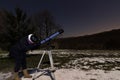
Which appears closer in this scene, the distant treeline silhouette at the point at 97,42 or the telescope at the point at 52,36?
the telescope at the point at 52,36

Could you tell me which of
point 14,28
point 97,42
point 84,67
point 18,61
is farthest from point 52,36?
point 97,42

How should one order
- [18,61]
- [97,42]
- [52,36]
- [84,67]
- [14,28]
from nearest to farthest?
[52,36] → [18,61] → [84,67] → [14,28] → [97,42]

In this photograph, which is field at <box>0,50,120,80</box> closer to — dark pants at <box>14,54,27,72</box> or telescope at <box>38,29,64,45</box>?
dark pants at <box>14,54,27,72</box>

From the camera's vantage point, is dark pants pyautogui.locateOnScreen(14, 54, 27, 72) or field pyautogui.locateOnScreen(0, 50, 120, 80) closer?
dark pants pyautogui.locateOnScreen(14, 54, 27, 72)

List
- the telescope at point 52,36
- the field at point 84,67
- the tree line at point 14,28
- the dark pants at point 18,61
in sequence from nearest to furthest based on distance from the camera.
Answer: the telescope at point 52,36 → the dark pants at point 18,61 → the field at point 84,67 → the tree line at point 14,28

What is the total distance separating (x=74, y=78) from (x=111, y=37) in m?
19.5

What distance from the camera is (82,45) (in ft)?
97.0

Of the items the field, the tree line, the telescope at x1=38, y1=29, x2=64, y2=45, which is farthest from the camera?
the tree line

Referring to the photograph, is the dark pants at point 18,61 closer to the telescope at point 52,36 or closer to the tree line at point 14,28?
the telescope at point 52,36

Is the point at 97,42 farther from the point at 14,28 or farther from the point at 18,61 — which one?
the point at 18,61

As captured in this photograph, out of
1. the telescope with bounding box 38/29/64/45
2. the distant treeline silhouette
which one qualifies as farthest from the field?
the distant treeline silhouette

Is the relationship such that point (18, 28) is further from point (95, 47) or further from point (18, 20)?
point (95, 47)

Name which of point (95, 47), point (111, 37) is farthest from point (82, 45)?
point (111, 37)

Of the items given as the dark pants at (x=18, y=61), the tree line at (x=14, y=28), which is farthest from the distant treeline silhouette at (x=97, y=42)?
the dark pants at (x=18, y=61)
